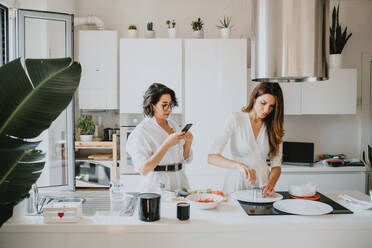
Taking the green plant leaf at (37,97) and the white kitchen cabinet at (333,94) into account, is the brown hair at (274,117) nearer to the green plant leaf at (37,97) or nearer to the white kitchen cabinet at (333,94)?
the green plant leaf at (37,97)

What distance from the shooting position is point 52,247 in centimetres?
173

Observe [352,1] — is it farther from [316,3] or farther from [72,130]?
[72,130]

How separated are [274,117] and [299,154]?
1730 millimetres

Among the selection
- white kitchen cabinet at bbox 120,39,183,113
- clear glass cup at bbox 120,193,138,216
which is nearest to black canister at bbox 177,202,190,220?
clear glass cup at bbox 120,193,138,216

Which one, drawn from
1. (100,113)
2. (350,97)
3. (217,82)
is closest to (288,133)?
(350,97)

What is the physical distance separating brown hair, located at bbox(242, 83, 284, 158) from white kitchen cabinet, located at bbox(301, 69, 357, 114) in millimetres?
1676

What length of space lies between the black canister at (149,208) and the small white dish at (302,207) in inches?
26.3

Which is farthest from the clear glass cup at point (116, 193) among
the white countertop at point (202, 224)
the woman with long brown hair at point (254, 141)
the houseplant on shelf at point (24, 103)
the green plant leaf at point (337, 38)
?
the green plant leaf at point (337, 38)

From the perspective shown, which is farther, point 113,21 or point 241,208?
point 113,21

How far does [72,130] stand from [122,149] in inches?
23.3

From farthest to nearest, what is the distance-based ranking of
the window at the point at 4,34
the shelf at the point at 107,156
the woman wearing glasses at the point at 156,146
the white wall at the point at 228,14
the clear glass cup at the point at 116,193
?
the white wall at the point at 228,14 < the shelf at the point at 107,156 < the window at the point at 4,34 < the woman wearing glasses at the point at 156,146 < the clear glass cup at the point at 116,193

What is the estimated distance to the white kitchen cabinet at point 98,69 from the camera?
160 inches

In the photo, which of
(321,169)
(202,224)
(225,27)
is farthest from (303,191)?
(225,27)

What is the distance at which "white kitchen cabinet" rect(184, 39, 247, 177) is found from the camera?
387 centimetres
